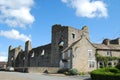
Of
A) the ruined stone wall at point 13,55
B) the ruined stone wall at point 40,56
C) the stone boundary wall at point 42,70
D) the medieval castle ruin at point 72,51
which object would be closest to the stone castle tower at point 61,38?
the medieval castle ruin at point 72,51

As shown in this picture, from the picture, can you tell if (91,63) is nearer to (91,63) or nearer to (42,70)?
(91,63)

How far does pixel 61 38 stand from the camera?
7062cm

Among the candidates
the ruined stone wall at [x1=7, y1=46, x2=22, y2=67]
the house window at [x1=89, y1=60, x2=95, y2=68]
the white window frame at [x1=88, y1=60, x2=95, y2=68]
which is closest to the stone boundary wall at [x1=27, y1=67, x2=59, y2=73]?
the white window frame at [x1=88, y1=60, x2=95, y2=68]

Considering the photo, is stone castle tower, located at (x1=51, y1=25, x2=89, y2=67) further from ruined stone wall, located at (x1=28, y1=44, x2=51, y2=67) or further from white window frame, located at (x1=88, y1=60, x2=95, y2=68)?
white window frame, located at (x1=88, y1=60, x2=95, y2=68)

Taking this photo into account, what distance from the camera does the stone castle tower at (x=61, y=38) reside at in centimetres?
6844

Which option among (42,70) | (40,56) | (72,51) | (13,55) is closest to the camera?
(72,51)

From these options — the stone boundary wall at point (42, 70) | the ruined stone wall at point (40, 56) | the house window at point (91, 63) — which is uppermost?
the ruined stone wall at point (40, 56)

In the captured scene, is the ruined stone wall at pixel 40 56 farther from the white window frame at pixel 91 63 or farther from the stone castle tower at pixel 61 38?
the white window frame at pixel 91 63

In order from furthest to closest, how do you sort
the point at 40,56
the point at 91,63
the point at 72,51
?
1. the point at 40,56
2. the point at 91,63
3. the point at 72,51

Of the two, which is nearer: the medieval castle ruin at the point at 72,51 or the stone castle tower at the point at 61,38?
the medieval castle ruin at the point at 72,51

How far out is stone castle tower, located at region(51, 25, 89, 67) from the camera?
225 feet

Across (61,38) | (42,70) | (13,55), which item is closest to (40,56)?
(61,38)

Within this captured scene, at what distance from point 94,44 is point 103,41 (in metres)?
7.42

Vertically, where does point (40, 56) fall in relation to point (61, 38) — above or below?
below
